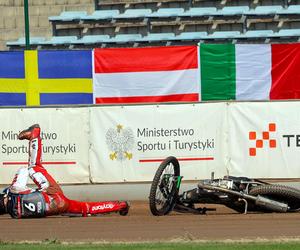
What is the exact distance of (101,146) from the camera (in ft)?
49.9

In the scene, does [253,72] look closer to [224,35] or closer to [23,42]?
[224,35]

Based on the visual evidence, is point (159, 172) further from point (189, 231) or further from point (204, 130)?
point (204, 130)

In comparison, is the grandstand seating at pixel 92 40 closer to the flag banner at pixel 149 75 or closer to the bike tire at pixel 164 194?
the flag banner at pixel 149 75

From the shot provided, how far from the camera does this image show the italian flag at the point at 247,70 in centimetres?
1742

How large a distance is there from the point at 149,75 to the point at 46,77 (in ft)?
7.58

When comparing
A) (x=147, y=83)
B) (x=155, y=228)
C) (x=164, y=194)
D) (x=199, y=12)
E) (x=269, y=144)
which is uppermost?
(x=199, y=12)


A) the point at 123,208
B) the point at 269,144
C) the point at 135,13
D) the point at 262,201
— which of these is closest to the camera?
the point at 262,201

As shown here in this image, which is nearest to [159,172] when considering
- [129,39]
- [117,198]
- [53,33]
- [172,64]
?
[117,198]

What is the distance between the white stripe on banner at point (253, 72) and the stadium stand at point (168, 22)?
16.3 ft

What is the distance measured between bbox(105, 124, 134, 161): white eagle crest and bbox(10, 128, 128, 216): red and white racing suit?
3203 mm

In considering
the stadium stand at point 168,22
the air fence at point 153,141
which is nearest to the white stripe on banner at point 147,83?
the air fence at point 153,141

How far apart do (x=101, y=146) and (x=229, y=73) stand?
4065mm

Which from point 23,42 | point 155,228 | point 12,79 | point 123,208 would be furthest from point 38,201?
point 23,42

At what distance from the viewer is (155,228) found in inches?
404
